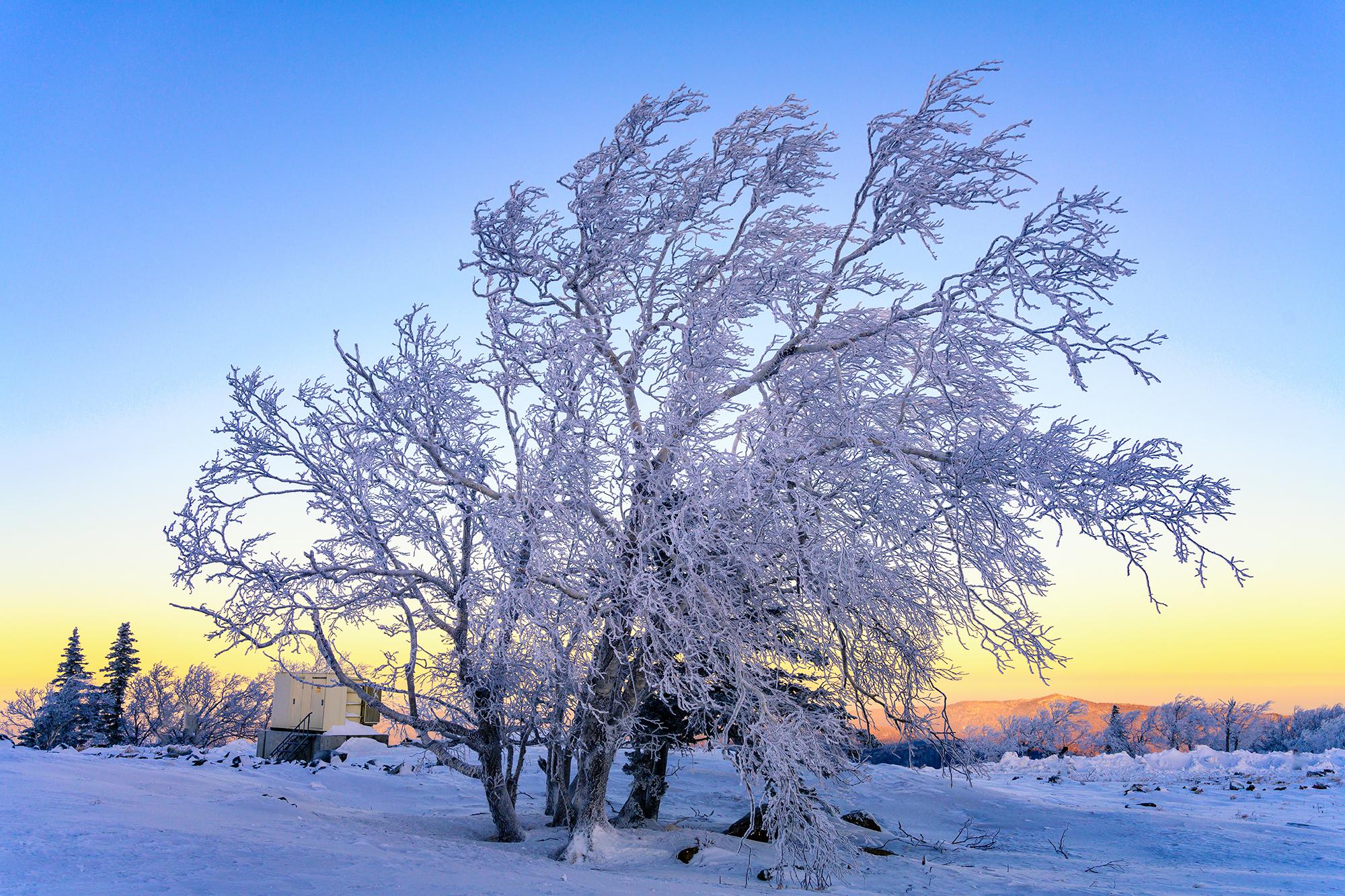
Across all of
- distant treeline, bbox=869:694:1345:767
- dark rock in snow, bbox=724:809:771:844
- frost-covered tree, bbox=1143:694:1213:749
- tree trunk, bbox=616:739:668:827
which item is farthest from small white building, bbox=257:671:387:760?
frost-covered tree, bbox=1143:694:1213:749

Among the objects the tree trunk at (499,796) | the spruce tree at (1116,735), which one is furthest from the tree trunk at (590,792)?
the spruce tree at (1116,735)

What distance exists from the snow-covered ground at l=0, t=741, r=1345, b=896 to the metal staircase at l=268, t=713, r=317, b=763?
279 inches

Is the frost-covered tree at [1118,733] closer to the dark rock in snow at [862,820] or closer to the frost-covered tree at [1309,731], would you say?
the frost-covered tree at [1309,731]

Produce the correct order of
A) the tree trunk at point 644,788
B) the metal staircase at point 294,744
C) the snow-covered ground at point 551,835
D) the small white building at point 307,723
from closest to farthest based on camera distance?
the snow-covered ground at point 551,835, the tree trunk at point 644,788, the metal staircase at point 294,744, the small white building at point 307,723

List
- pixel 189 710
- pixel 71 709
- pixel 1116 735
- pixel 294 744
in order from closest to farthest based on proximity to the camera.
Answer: pixel 294 744 < pixel 71 709 < pixel 189 710 < pixel 1116 735

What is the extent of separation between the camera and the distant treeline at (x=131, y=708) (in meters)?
31.0

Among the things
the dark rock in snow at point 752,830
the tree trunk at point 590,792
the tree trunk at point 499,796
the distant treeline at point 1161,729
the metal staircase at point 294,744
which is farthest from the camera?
the distant treeline at point 1161,729

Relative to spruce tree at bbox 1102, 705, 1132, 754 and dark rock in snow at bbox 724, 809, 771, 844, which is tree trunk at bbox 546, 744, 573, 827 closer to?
dark rock in snow at bbox 724, 809, 771, 844

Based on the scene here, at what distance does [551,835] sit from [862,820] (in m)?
4.10

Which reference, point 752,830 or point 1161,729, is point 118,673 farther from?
point 1161,729

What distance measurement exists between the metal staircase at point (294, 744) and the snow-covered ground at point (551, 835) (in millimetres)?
7089

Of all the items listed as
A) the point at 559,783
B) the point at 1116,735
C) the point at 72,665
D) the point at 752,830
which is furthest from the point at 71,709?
the point at 1116,735

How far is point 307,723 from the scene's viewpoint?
76.9ft

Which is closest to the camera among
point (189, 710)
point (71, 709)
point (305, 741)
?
point (305, 741)
